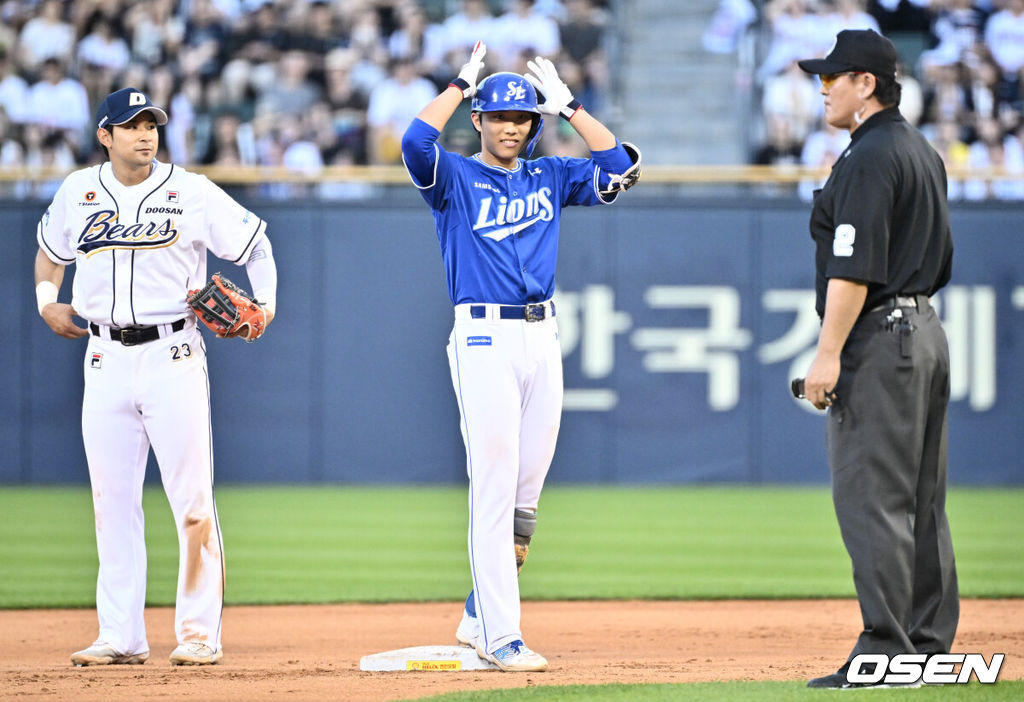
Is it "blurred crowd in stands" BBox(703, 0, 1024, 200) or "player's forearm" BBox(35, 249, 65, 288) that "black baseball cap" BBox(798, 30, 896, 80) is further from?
"blurred crowd in stands" BBox(703, 0, 1024, 200)

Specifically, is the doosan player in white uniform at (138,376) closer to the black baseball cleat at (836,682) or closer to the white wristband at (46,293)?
the white wristband at (46,293)

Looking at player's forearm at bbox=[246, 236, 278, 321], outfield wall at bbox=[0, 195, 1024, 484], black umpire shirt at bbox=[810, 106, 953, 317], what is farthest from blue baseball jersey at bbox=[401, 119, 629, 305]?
outfield wall at bbox=[0, 195, 1024, 484]

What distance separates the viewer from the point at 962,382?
13.5 meters

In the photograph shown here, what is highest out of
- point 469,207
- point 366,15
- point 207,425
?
point 366,15

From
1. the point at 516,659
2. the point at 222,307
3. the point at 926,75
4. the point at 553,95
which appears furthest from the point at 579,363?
the point at 516,659

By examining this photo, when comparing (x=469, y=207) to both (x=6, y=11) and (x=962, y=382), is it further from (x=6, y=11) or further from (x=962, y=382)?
(x=6, y=11)

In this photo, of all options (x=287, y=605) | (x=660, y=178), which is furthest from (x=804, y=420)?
(x=287, y=605)

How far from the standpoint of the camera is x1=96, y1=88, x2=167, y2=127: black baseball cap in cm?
544

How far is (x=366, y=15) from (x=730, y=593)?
9152mm

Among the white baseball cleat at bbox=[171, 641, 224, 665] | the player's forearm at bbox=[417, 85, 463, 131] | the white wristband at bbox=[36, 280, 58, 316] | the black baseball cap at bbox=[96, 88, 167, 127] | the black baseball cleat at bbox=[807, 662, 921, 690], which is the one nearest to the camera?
the black baseball cleat at bbox=[807, 662, 921, 690]

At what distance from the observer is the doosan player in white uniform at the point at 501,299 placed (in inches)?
202

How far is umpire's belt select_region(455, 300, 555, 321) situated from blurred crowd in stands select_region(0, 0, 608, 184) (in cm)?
914

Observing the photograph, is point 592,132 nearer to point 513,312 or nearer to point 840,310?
point 513,312

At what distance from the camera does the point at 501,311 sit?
519 cm
